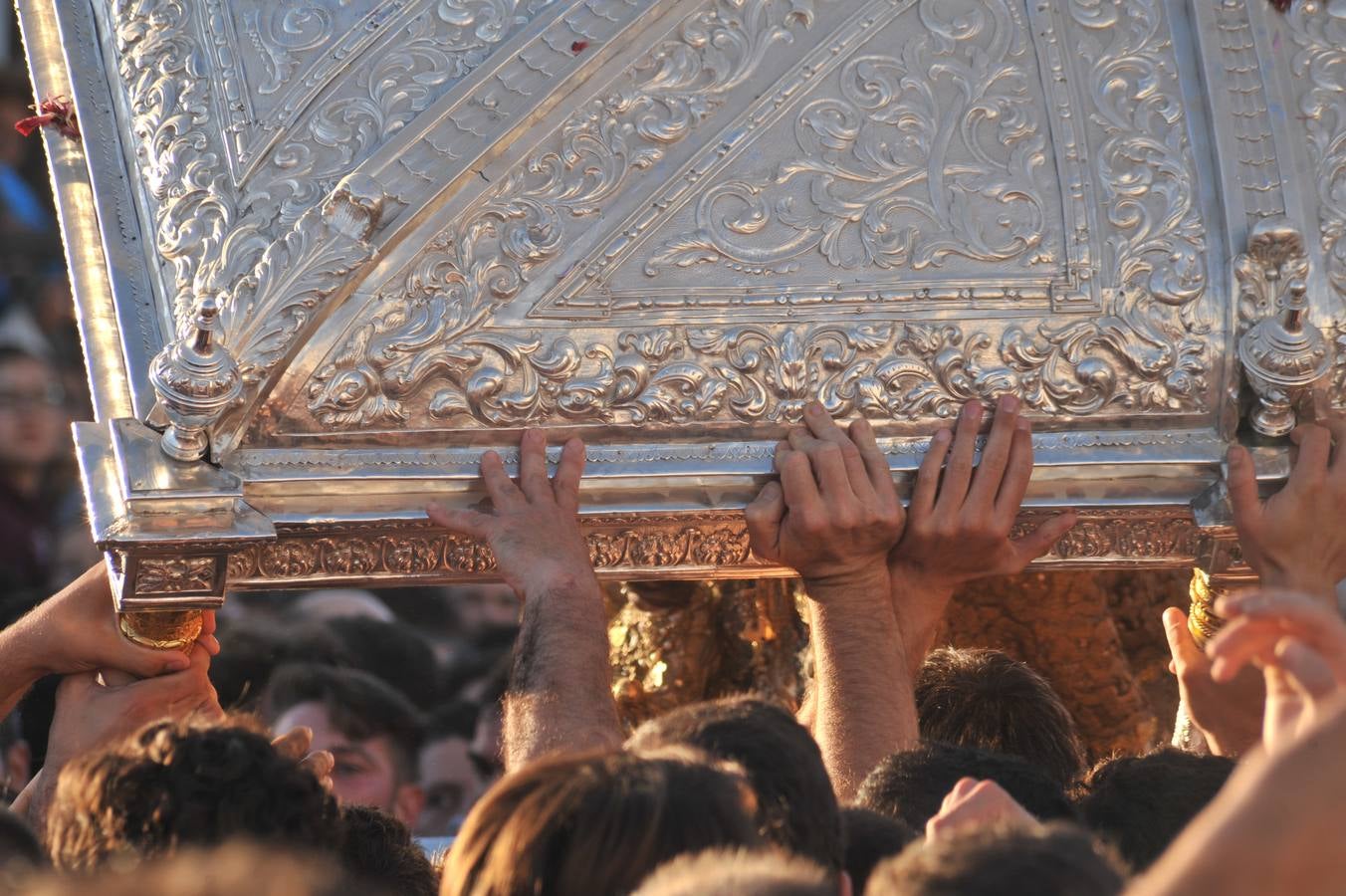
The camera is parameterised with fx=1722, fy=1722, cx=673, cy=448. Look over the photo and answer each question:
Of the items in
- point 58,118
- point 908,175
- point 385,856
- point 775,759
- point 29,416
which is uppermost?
point 29,416

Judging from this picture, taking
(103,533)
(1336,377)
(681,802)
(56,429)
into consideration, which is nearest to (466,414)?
(103,533)

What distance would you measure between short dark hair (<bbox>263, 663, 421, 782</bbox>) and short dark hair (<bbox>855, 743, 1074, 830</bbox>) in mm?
2983

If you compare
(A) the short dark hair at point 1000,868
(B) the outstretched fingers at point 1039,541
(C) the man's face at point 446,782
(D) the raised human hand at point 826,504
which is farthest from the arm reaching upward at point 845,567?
(C) the man's face at point 446,782

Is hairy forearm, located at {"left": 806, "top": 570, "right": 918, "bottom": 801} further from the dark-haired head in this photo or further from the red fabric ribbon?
the dark-haired head

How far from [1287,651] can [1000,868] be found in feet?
1.00

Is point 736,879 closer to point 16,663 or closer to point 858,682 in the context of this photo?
point 858,682

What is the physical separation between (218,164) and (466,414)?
2.11 feet

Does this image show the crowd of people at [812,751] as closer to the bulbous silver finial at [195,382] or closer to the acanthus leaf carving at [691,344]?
the acanthus leaf carving at [691,344]

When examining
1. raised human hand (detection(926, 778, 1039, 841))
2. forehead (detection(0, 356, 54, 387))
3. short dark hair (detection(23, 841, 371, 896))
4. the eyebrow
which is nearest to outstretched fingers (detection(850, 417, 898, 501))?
raised human hand (detection(926, 778, 1039, 841))

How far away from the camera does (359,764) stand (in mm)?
5027

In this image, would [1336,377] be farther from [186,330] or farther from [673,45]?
[186,330]

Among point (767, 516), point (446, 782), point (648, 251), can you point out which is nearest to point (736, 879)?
point (767, 516)

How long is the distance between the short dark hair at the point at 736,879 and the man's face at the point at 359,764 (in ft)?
11.7

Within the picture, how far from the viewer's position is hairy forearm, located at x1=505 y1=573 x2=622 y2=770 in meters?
2.71
